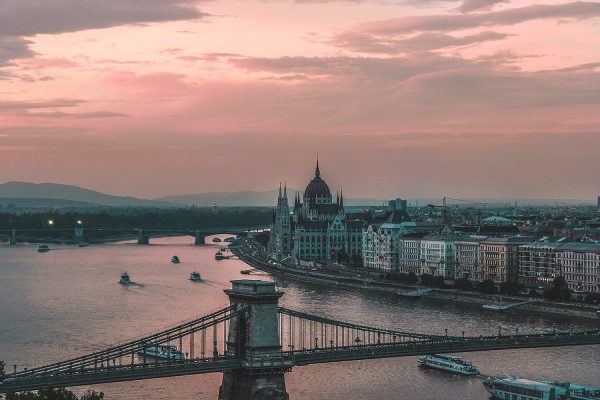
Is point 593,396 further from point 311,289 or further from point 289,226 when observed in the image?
point 289,226

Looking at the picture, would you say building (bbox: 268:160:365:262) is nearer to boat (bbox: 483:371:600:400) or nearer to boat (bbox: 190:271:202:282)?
boat (bbox: 190:271:202:282)

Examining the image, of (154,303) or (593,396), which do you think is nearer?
(593,396)

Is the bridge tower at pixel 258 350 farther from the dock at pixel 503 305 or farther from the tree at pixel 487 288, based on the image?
the tree at pixel 487 288

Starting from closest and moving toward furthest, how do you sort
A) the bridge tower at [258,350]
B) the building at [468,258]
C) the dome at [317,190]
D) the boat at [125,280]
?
the bridge tower at [258,350] → the boat at [125,280] → the building at [468,258] → the dome at [317,190]

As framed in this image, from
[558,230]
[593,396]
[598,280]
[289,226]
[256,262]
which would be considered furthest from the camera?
[289,226]

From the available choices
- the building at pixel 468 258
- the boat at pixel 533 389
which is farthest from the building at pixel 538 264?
the boat at pixel 533 389

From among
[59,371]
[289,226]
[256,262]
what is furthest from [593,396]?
[289,226]

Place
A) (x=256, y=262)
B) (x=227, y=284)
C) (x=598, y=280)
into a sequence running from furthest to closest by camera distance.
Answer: (x=256, y=262), (x=227, y=284), (x=598, y=280)
